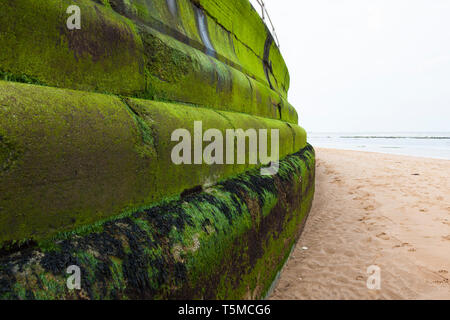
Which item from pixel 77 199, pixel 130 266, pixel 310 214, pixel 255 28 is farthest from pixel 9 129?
pixel 310 214

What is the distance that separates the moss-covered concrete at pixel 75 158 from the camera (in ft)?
2.39

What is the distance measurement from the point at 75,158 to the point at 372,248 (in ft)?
10.7

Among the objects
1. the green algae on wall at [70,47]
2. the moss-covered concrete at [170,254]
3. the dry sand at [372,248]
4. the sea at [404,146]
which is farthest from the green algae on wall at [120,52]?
the sea at [404,146]

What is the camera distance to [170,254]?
1.07 meters

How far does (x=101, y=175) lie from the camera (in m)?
0.97

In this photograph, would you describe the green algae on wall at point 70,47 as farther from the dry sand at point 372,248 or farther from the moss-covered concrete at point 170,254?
the dry sand at point 372,248

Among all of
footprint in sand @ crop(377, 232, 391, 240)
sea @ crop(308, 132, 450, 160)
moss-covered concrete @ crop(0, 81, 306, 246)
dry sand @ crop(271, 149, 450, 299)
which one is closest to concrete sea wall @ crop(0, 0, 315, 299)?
moss-covered concrete @ crop(0, 81, 306, 246)

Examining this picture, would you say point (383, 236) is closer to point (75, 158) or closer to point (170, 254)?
point (170, 254)

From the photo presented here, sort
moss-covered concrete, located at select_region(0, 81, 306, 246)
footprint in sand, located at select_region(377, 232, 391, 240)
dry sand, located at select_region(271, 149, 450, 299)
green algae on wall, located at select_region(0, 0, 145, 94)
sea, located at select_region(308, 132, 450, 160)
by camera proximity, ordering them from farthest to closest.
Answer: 1. sea, located at select_region(308, 132, 450, 160)
2. footprint in sand, located at select_region(377, 232, 391, 240)
3. dry sand, located at select_region(271, 149, 450, 299)
4. green algae on wall, located at select_region(0, 0, 145, 94)
5. moss-covered concrete, located at select_region(0, 81, 306, 246)

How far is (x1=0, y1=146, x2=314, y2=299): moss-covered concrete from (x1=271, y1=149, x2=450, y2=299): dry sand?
2.31 ft

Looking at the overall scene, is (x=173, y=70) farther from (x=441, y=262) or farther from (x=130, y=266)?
(x=441, y=262)

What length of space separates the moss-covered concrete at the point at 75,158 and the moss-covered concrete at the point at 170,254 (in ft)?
0.25

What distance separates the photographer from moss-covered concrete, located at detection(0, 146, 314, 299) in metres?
0.75

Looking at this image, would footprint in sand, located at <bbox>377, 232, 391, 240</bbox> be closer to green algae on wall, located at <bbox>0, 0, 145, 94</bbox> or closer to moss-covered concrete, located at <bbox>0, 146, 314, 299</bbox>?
moss-covered concrete, located at <bbox>0, 146, 314, 299</bbox>
